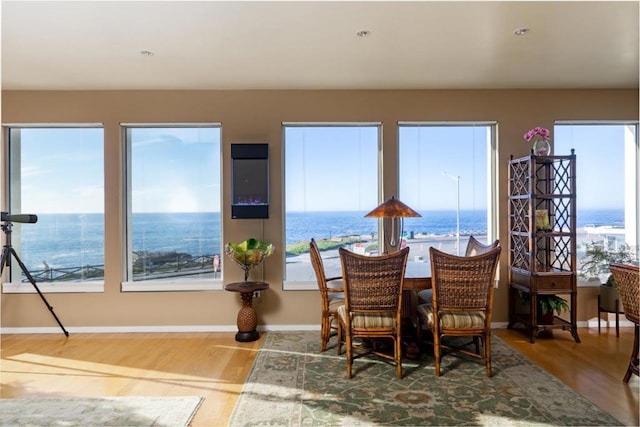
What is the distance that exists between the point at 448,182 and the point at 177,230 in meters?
3.15

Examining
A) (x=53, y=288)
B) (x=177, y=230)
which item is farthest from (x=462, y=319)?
(x=53, y=288)

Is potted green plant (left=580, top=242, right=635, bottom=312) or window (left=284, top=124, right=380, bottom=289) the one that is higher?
window (left=284, top=124, right=380, bottom=289)

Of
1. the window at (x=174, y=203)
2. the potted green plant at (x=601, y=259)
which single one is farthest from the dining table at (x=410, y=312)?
the potted green plant at (x=601, y=259)

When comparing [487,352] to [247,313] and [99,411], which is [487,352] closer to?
[247,313]

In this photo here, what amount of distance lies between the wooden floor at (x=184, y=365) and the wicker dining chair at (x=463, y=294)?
78 centimetres

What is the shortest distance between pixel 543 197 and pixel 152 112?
4.17 meters

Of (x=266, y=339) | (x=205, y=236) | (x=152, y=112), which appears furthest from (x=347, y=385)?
(x=152, y=112)

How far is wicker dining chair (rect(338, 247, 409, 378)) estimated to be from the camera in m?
2.85

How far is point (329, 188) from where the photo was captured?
14.8 ft

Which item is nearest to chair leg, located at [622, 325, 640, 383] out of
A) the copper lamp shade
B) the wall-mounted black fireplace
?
the copper lamp shade

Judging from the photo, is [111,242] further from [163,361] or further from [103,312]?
[163,361]

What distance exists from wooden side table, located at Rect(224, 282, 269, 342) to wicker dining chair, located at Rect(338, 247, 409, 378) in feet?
4.32

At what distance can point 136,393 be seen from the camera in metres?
2.75

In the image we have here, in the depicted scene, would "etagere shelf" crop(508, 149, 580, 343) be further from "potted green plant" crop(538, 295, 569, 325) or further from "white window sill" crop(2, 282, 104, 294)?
"white window sill" crop(2, 282, 104, 294)
